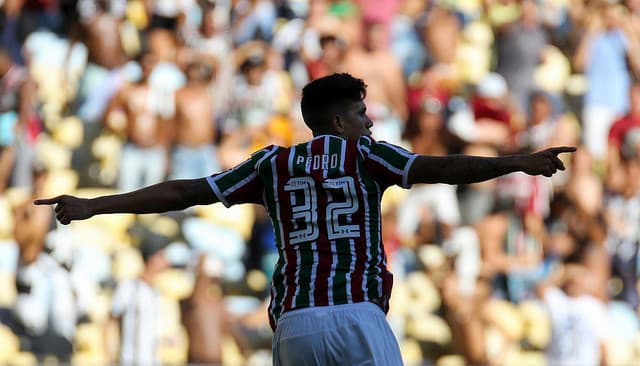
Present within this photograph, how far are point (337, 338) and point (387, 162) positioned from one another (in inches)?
21.6

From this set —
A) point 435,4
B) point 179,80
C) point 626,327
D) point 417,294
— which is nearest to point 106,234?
point 179,80

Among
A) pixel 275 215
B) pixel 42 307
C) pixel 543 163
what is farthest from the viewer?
pixel 42 307

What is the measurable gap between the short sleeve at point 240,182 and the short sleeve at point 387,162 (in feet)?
1.08

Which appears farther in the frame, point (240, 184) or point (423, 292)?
point (423, 292)

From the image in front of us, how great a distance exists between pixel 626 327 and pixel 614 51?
8.82 ft

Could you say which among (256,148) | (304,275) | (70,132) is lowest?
(304,275)

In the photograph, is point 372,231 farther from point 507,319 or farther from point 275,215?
point 507,319

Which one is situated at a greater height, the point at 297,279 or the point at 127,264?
the point at 127,264

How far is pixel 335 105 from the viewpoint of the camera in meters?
4.04

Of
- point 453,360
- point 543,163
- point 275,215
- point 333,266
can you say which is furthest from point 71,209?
point 453,360

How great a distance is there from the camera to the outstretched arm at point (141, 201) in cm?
402

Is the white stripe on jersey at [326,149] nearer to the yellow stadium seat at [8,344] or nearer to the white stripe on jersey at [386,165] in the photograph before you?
the white stripe on jersey at [386,165]

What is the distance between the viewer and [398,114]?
38.0 feet

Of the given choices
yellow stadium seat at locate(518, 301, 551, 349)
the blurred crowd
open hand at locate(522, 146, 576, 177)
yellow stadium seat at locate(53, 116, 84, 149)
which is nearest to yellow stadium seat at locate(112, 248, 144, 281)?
the blurred crowd
